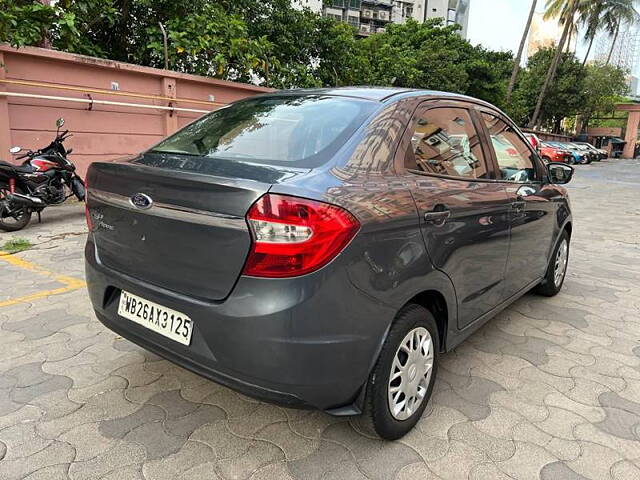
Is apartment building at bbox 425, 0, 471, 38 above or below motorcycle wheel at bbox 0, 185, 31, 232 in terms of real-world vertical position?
above

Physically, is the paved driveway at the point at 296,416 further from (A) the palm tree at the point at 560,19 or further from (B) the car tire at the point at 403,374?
(A) the palm tree at the point at 560,19

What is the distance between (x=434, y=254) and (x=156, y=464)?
143 centimetres

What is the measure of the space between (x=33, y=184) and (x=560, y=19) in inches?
1510

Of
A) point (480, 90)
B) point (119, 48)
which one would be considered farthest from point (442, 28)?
point (119, 48)

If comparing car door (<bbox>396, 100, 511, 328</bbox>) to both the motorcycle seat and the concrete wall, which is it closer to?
the motorcycle seat

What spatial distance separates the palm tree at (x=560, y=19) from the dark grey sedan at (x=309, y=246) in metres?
34.7

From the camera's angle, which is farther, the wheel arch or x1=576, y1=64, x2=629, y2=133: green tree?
x1=576, y1=64, x2=629, y2=133: green tree

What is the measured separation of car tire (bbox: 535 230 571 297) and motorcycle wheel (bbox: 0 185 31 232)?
5.38 m

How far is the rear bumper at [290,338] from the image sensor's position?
1.69 m

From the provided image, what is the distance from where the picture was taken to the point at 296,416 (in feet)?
7.57

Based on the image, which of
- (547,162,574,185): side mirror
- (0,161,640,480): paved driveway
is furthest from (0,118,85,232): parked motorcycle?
(547,162,574,185): side mirror

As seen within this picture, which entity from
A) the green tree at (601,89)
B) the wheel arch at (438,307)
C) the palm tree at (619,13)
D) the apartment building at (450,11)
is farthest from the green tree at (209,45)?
the apartment building at (450,11)

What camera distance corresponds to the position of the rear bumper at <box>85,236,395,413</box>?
169cm

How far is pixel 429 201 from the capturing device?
216cm
